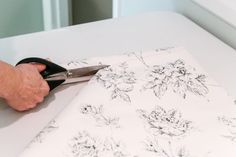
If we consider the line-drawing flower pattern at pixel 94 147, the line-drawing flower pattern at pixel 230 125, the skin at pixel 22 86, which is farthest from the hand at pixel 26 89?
the line-drawing flower pattern at pixel 230 125

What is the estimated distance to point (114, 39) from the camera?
29.2 inches

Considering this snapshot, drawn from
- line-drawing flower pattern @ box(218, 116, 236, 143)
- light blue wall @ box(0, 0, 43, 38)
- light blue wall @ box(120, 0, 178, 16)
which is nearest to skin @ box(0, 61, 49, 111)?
line-drawing flower pattern @ box(218, 116, 236, 143)

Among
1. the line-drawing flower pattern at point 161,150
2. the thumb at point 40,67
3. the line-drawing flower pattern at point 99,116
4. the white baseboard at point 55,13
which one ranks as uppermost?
the white baseboard at point 55,13

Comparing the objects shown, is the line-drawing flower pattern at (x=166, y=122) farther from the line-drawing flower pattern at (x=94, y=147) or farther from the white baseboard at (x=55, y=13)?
the white baseboard at (x=55, y=13)

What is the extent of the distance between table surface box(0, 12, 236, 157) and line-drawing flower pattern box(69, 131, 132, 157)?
79 mm

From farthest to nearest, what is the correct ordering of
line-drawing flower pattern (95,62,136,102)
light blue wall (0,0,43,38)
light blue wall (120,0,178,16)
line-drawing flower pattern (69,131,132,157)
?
light blue wall (0,0,43,38) < light blue wall (120,0,178,16) < line-drawing flower pattern (95,62,136,102) < line-drawing flower pattern (69,131,132,157)

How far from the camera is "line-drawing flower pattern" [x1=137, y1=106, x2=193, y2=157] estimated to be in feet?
1.53

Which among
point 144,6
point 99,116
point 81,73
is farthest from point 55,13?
point 99,116

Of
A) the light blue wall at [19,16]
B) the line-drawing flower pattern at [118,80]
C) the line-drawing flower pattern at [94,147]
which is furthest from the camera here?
the light blue wall at [19,16]

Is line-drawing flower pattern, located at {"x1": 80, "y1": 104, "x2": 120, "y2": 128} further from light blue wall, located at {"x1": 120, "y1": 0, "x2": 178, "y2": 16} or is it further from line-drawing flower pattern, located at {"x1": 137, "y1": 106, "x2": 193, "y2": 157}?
light blue wall, located at {"x1": 120, "y1": 0, "x2": 178, "y2": 16}

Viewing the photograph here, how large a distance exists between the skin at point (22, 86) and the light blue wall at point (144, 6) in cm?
46

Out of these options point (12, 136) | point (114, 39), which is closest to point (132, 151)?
point (12, 136)

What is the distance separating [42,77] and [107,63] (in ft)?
0.38

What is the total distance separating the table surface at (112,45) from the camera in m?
0.57
